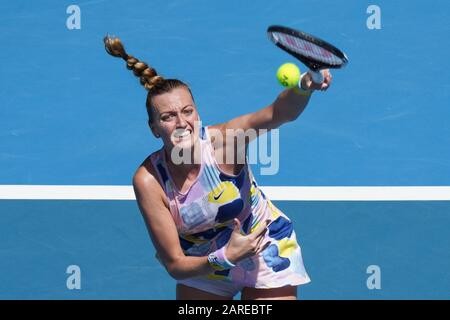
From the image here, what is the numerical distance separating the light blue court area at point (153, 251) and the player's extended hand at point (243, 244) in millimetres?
2470

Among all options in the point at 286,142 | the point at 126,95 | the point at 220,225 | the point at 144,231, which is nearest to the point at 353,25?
the point at 286,142

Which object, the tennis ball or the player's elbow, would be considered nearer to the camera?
the tennis ball

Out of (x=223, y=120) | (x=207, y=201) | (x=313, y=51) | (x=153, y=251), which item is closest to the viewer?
(x=313, y=51)

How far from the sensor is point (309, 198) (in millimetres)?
7145

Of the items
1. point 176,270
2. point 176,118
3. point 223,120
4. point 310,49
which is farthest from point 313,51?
point 223,120

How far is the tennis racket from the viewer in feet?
13.3

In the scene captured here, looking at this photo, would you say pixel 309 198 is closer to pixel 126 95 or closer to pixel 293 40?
pixel 126 95

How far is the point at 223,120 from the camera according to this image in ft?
26.1

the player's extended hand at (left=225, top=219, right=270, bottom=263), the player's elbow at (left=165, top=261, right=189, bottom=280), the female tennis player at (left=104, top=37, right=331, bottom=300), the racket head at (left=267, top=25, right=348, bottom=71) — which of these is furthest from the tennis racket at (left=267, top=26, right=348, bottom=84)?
the player's elbow at (left=165, top=261, right=189, bottom=280)

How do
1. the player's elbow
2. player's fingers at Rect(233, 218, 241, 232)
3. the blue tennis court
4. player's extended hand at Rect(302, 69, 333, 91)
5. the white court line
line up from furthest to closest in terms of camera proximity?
the white court line < the blue tennis court < the player's elbow < player's fingers at Rect(233, 218, 241, 232) < player's extended hand at Rect(302, 69, 333, 91)

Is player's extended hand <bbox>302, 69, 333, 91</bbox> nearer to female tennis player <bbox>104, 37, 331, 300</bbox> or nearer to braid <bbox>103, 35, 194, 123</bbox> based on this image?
female tennis player <bbox>104, 37, 331, 300</bbox>

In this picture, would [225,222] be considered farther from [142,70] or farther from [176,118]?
[142,70]

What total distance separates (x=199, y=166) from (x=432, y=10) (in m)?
4.60

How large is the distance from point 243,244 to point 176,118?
56cm
